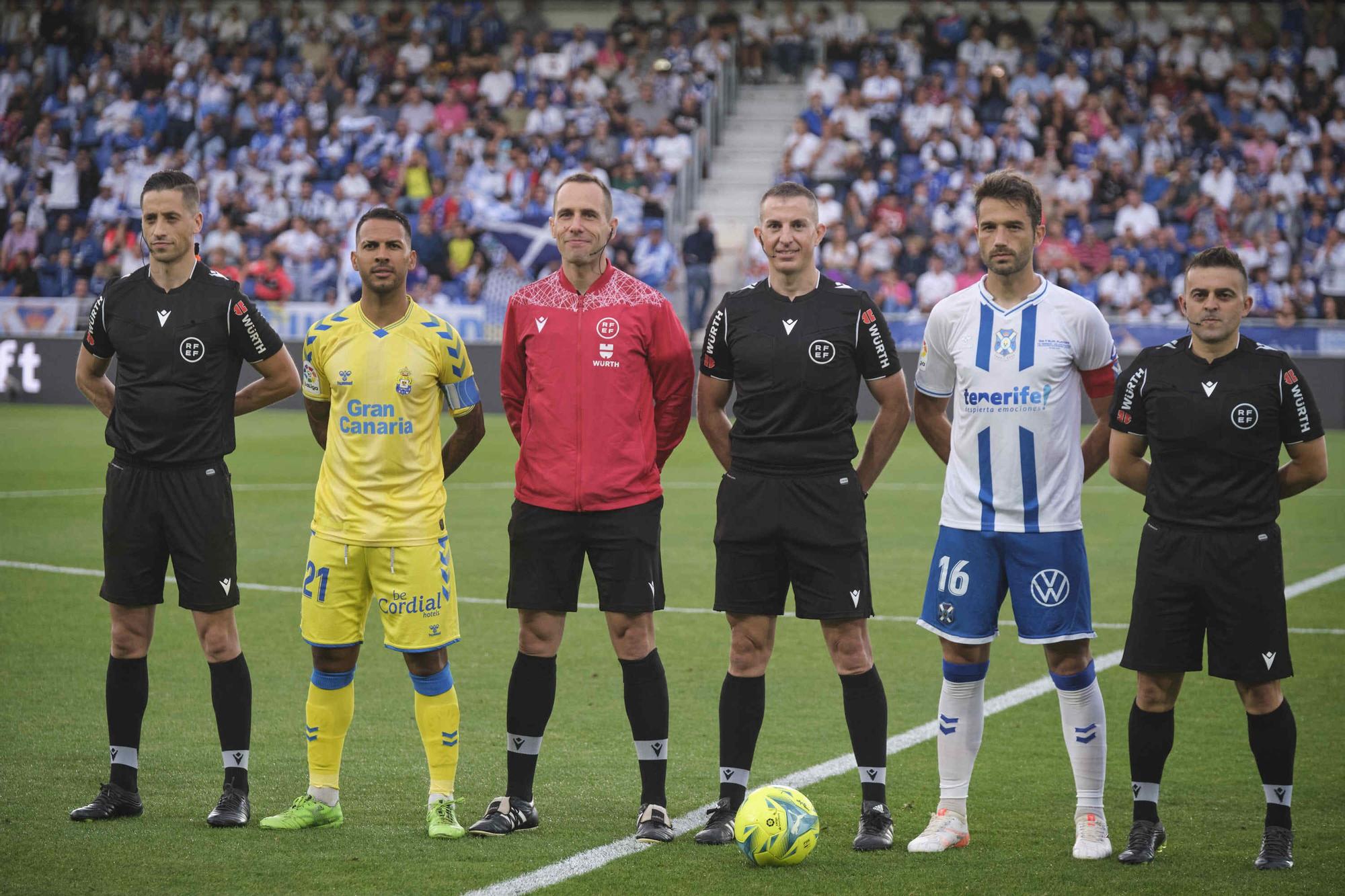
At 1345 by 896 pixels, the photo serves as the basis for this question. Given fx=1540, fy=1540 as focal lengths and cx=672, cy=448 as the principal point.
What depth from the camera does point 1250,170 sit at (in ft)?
78.1

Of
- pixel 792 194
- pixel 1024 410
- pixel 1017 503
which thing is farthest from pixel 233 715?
pixel 1024 410

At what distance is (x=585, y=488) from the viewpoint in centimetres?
530

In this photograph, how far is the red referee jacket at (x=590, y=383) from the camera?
5.33 m

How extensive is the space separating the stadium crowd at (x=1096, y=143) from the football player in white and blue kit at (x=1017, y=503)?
16.4 metres

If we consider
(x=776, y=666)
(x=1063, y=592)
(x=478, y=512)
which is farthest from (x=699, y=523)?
(x=1063, y=592)

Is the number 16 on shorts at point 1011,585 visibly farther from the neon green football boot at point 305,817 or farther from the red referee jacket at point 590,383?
the neon green football boot at point 305,817

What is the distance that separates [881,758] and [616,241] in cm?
2106

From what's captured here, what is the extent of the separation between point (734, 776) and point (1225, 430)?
201 centimetres

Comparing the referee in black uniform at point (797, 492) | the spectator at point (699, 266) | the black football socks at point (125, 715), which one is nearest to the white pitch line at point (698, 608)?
the black football socks at point (125, 715)

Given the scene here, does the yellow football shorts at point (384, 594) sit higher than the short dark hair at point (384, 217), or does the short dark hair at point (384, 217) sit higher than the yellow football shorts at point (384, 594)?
the short dark hair at point (384, 217)

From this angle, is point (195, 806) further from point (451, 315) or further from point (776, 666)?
point (451, 315)

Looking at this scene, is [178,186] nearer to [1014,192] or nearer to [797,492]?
[797,492]

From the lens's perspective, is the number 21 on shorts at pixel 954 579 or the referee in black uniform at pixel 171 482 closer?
the number 21 on shorts at pixel 954 579

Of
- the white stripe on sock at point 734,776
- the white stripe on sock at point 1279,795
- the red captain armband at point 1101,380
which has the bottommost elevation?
the white stripe on sock at point 734,776
